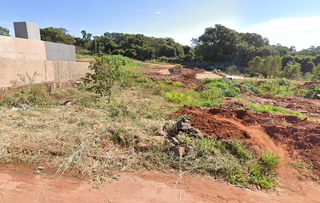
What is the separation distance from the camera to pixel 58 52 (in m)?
9.53

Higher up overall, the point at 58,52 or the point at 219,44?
the point at 219,44

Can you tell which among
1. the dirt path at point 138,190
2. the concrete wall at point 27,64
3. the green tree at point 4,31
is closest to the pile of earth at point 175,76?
the concrete wall at point 27,64

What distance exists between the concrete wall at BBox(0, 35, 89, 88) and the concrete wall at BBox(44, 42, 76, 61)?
20.2 inches

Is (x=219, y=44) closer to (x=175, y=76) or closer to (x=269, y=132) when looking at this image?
(x=175, y=76)

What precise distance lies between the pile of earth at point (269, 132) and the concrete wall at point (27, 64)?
623 cm

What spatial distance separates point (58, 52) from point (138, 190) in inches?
378

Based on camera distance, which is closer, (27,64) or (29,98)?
(29,98)

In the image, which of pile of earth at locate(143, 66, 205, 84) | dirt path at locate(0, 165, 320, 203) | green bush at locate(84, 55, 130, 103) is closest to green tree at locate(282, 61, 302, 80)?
pile of earth at locate(143, 66, 205, 84)

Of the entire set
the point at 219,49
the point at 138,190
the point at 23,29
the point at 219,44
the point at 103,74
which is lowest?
the point at 138,190

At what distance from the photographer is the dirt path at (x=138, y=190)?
238cm

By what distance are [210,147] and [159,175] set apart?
1.28m

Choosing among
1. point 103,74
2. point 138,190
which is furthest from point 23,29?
point 138,190

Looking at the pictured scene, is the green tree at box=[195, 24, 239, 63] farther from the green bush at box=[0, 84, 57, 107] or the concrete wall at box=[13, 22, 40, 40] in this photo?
the green bush at box=[0, 84, 57, 107]

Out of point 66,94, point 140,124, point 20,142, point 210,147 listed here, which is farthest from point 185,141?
point 66,94
